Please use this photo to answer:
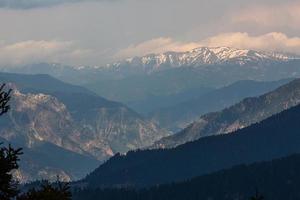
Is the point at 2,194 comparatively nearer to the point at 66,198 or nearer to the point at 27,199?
the point at 27,199

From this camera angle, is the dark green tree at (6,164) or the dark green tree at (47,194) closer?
the dark green tree at (6,164)

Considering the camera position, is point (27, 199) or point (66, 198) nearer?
point (27, 199)

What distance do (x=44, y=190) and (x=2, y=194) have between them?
11.7ft

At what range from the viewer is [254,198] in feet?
195

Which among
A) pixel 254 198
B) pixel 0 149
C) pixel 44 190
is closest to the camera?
pixel 0 149

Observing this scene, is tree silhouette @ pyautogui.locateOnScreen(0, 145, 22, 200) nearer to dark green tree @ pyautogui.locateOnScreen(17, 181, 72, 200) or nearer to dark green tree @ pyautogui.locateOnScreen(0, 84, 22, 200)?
dark green tree @ pyautogui.locateOnScreen(0, 84, 22, 200)

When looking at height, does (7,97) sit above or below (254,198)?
above

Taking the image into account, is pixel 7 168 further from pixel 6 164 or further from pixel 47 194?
pixel 47 194

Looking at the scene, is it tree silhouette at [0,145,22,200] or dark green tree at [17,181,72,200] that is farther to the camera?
dark green tree at [17,181,72,200]

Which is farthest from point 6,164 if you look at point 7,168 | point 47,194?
point 47,194

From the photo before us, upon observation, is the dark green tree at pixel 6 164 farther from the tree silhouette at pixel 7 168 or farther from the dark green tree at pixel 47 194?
the dark green tree at pixel 47 194

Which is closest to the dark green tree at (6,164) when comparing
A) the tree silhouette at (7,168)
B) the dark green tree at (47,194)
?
the tree silhouette at (7,168)

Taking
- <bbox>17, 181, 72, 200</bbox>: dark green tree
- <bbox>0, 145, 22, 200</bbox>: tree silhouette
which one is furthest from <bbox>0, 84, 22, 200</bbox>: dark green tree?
<bbox>17, 181, 72, 200</bbox>: dark green tree

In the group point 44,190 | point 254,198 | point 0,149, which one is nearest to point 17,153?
point 0,149
